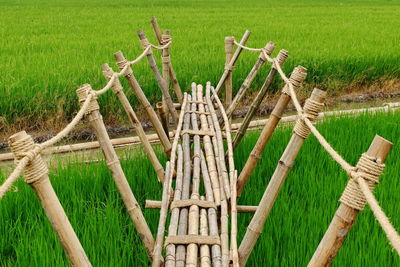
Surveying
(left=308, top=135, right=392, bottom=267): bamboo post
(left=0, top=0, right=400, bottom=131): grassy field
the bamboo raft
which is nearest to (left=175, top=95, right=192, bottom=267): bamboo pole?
A: the bamboo raft

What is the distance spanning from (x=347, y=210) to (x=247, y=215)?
1057 millimetres

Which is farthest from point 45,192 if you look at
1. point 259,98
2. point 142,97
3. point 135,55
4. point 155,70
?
point 135,55

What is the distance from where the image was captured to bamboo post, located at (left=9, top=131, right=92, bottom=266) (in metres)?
1.18

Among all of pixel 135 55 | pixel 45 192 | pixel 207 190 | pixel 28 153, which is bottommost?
pixel 135 55

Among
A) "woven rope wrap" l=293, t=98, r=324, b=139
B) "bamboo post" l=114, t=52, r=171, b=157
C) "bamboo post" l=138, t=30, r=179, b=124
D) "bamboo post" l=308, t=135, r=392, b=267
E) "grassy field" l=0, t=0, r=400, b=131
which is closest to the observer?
"bamboo post" l=308, t=135, r=392, b=267

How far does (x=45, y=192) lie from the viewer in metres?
1.27

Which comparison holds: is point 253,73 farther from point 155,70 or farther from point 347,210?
point 347,210

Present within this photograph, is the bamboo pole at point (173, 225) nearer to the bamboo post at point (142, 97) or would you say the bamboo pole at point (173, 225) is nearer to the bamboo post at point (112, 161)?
the bamboo post at point (112, 161)

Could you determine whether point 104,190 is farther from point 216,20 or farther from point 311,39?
point 216,20

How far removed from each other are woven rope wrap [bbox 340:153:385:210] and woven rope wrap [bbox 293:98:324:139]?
1.48 feet

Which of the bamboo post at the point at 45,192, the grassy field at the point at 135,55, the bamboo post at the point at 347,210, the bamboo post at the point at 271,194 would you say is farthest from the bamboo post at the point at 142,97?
the grassy field at the point at 135,55

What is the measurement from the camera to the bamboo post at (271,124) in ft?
6.51

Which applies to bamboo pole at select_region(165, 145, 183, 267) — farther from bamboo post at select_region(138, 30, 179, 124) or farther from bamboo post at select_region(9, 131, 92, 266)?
bamboo post at select_region(138, 30, 179, 124)

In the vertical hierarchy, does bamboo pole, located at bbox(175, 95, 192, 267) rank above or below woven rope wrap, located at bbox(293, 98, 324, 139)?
below
